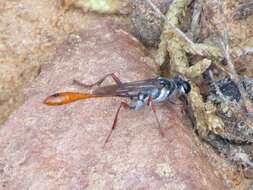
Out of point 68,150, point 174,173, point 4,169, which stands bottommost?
point 4,169

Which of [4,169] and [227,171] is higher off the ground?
[227,171]

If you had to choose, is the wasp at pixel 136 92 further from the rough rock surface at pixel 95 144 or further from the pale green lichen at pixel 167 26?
the pale green lichen at pixel 167 26

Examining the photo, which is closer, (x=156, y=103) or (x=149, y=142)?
(x=149, y=142)

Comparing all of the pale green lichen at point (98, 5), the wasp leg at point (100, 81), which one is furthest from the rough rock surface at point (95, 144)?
the pale green lichen at point (98, 5)

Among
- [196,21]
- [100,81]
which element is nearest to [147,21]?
[196,21]

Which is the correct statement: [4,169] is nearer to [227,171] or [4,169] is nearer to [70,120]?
[70,120]

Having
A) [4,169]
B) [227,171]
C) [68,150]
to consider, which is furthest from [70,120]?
[227,171]

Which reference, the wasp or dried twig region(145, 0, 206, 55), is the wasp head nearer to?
the wasp

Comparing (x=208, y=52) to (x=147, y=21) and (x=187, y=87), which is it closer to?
(x=187, y=87)

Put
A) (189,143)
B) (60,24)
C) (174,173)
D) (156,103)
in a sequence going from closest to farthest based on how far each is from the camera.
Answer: (174,173) < (189,143) < (156,103) < (60,24)
